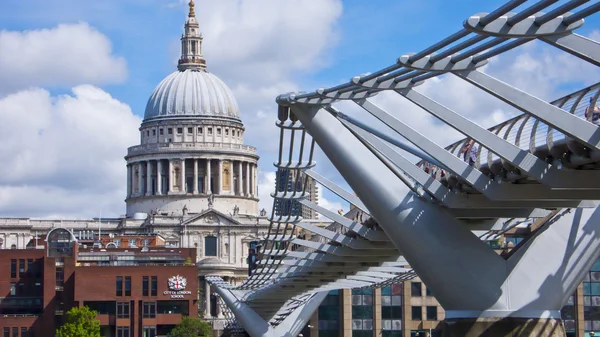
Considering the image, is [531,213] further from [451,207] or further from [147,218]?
[147,218]

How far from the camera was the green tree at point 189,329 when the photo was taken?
109188 millimetres

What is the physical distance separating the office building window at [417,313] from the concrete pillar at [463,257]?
2291 inches

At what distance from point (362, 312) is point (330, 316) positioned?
6.97ft

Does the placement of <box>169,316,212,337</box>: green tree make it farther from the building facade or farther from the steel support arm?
the steel support arm

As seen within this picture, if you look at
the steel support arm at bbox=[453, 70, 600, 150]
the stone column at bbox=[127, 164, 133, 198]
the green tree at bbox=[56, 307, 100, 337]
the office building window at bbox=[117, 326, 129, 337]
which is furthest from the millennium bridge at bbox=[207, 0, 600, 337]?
the stone column at bbox=[127, 164, 133, 198]

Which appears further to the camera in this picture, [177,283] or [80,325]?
[177,283]

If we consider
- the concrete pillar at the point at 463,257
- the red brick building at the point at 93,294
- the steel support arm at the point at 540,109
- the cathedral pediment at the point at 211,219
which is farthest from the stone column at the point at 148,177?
the steel support arm at the point at 540,109

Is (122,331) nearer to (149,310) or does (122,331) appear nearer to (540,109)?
(149,310)

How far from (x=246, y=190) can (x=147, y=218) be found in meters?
14.8

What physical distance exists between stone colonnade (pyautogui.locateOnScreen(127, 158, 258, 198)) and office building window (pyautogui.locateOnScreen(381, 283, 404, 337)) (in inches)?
3817

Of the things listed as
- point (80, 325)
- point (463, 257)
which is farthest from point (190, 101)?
point (463, 257)

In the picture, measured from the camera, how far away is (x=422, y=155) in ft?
109

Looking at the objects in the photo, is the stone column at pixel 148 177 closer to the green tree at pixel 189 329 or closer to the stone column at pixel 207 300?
the stone column at pixel 207 300

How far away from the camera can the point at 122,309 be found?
371 feet
